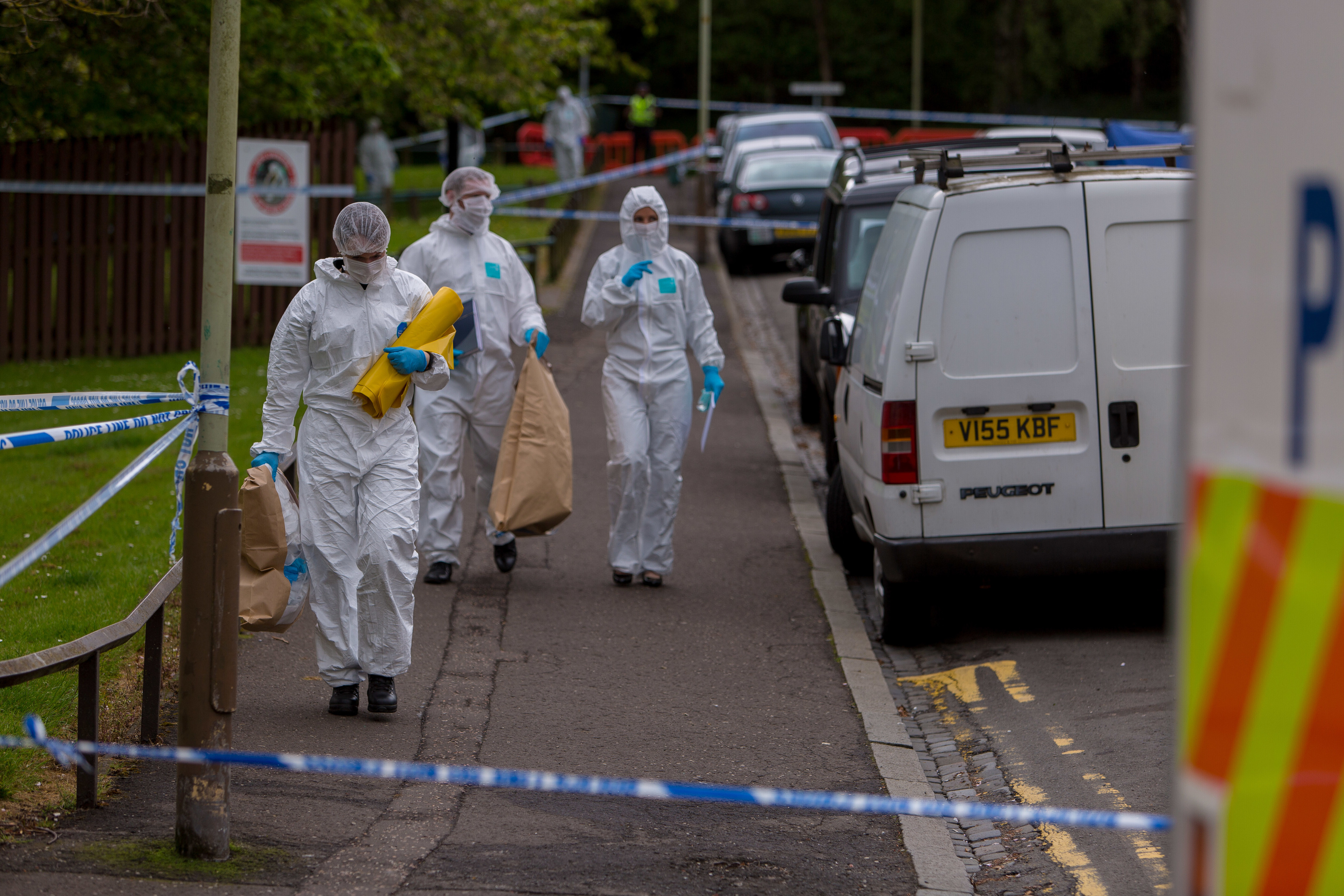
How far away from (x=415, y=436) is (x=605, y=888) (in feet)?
7.27

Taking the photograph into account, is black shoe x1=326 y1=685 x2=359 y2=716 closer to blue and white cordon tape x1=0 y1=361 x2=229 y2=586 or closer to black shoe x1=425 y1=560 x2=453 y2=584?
blue and white cordon tape x1=0 y1=361 x2=229 y2=586

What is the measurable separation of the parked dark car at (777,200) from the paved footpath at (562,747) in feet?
41.3

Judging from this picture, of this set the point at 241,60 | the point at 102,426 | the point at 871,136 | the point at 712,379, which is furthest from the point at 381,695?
the point at 871,136

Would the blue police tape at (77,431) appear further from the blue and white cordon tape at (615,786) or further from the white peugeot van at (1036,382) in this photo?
the white peugeot van at (1036,382)

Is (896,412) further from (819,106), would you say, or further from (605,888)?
(819,106)

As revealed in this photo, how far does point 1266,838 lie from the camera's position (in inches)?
81.7

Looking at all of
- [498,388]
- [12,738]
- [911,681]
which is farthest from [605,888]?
[498,388]

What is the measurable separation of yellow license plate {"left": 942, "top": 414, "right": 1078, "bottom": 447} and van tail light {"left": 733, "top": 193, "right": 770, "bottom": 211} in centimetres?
1521

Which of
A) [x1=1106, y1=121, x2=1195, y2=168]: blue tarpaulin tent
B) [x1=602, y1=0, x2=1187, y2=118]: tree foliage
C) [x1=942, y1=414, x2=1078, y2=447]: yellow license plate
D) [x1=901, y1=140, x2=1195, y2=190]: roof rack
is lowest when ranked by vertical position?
[x1=942, y1=414, x2=1078, y2=447]: yellow license plate

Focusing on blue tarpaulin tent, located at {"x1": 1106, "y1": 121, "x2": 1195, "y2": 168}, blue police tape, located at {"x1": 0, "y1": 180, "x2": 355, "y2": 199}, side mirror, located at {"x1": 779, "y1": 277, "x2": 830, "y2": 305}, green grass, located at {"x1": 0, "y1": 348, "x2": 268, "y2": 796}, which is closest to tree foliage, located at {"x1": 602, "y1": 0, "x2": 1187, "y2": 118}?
blue police tape, located at {"x1": 0, "y1": 180, "x2": 355, "y2": 199}

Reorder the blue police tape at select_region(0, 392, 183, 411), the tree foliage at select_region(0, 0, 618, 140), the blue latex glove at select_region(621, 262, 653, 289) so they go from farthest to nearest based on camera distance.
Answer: the tree foliage at select_region(0, 0, 618, 140), the blue latex glove at select_region(621, 262, 653, 289), the blue police tape at select_region(0, 392, 183, 411)

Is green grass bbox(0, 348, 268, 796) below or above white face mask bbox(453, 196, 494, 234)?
below

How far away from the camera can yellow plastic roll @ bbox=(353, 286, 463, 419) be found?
569 centimetres

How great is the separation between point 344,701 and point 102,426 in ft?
5.12
